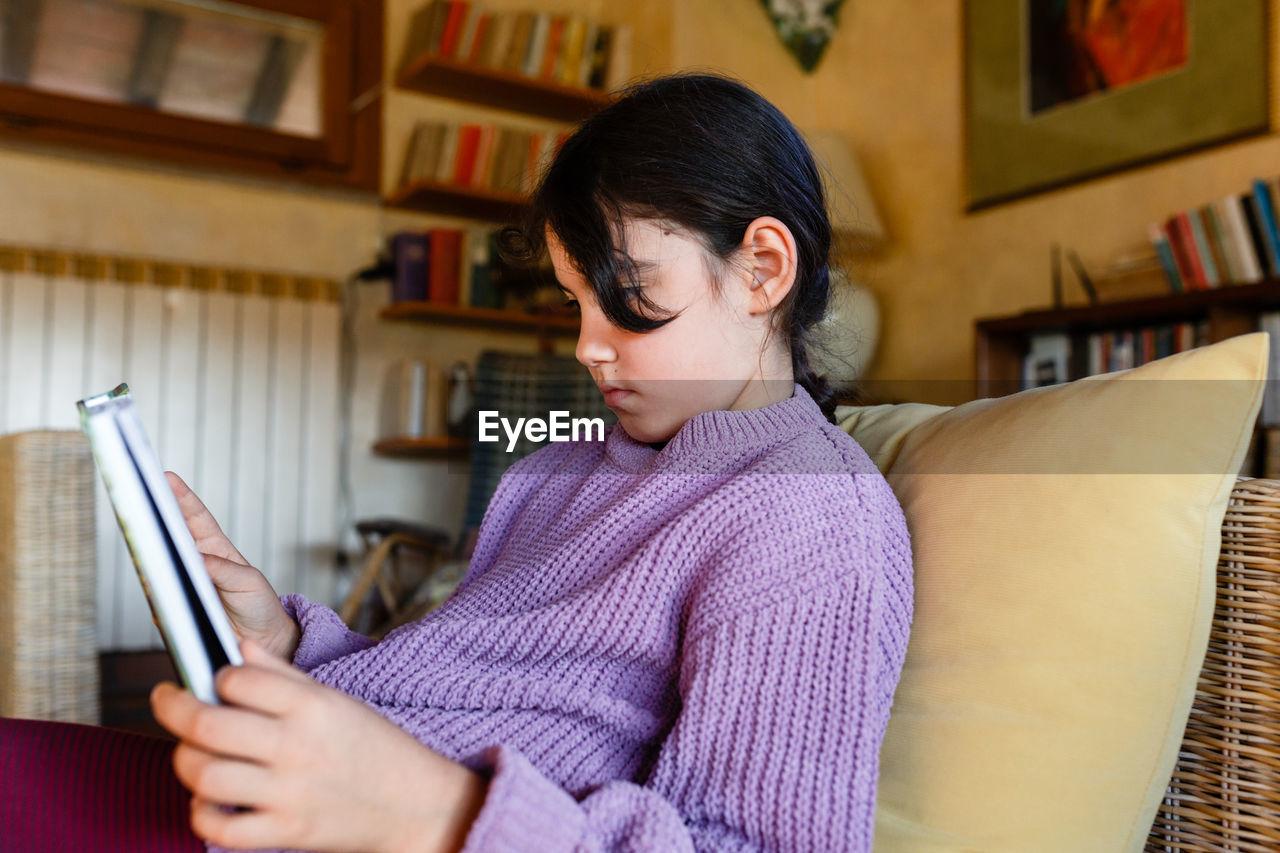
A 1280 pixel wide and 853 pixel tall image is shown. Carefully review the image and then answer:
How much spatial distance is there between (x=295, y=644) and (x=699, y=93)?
0.58m

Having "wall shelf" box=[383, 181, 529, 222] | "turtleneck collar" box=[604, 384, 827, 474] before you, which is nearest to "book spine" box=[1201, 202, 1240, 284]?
"turtleneck collar" box=[604, 384, 827, 474]

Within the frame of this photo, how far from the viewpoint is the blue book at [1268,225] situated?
5.84 ft

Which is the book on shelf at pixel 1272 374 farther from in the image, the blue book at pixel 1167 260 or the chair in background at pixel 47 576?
the chair in background at pixel 47 576

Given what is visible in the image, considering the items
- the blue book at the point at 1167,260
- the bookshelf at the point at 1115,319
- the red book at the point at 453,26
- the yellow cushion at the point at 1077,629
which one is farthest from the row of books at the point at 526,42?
the yellow cushion at the point at 1077,629

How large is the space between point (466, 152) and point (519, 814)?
2752mm

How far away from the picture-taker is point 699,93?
0.78m

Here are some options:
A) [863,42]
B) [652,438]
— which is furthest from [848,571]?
[863,42]

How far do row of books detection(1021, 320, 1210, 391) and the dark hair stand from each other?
4.10 ft

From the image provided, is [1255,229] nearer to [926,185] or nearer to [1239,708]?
[926,185]

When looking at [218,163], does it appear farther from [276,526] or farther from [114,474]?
[114,474]

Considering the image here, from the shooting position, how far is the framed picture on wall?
194 cm

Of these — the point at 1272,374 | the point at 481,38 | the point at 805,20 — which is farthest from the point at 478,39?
the point at 1272,374

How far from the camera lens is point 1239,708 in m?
0.63

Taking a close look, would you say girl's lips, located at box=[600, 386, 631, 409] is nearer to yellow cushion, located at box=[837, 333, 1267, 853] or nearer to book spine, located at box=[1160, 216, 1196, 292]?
yellow cushion, located at box=[837, 333, 1267, 853]
